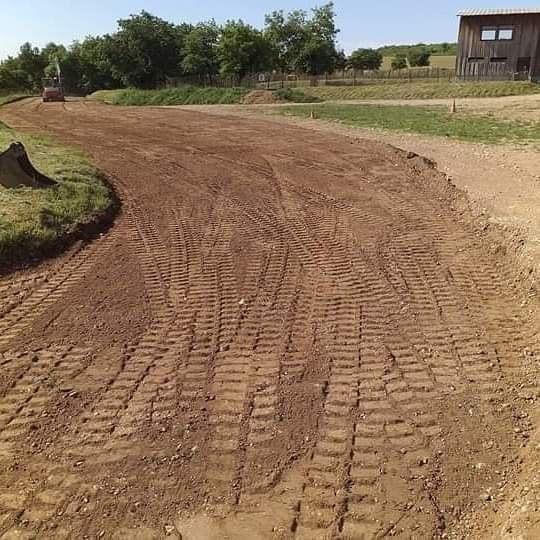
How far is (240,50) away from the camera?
181ft

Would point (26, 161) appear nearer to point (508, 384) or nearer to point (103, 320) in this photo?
point (103, 320)

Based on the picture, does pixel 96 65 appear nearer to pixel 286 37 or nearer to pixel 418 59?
pixel 286 37

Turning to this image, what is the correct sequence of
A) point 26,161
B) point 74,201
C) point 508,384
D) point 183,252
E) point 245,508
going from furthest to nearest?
Answer: point 26,161 < point 74,201 < point 183,252 < point 508,384 < point 245,508

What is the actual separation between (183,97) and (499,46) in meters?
26.6

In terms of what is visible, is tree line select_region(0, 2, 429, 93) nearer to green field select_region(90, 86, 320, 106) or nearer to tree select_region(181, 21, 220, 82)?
tree select_region(181, 21, 220, 82)

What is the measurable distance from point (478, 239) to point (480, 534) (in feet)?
19.6

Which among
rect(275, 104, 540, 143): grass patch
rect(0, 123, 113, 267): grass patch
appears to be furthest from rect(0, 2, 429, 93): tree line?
rect(0, 123, 113, 267): grass patch

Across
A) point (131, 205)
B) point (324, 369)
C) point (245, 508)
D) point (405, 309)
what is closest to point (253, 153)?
point (131, 205)

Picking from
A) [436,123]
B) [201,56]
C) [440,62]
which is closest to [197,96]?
[201,56]

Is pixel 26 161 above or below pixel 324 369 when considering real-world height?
above

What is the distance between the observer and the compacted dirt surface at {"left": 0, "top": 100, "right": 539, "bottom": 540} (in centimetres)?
375

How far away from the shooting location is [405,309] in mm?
6355

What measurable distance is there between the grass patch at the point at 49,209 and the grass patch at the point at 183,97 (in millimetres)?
33698

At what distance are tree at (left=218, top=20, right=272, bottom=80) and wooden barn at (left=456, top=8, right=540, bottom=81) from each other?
20.8 meters
